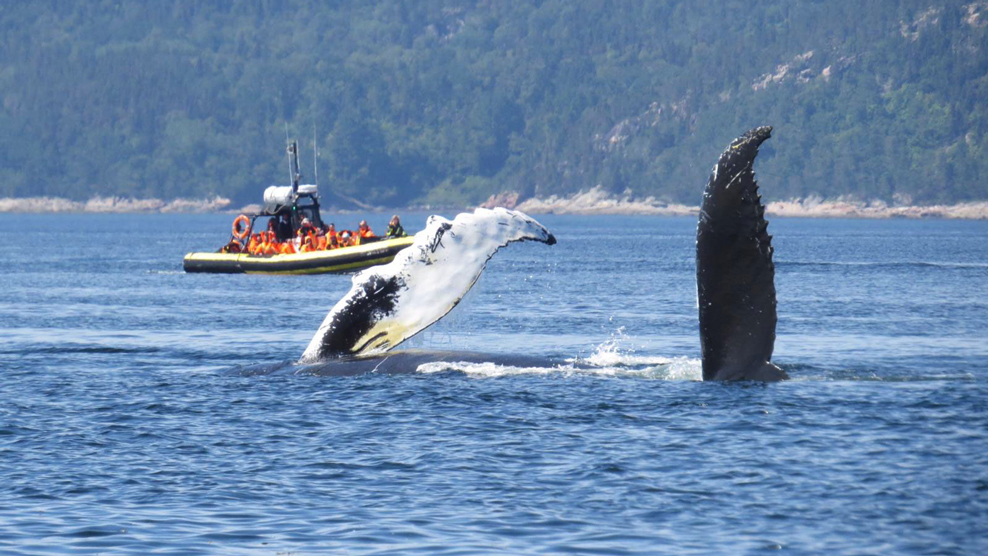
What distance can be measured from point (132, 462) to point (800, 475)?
7023mm

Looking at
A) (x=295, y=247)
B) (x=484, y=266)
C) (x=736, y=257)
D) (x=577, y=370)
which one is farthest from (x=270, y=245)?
(x=736, y=257)

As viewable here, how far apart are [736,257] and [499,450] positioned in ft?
11.6

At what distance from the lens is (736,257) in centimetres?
1471

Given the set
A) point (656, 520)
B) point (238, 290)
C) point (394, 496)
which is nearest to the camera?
point (656, 520)

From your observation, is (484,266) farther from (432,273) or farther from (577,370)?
(577,370)

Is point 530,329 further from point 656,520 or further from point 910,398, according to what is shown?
point 656,520

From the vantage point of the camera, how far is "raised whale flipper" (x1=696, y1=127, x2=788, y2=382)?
1416 cm

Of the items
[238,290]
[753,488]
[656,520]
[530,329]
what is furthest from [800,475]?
[238,290]

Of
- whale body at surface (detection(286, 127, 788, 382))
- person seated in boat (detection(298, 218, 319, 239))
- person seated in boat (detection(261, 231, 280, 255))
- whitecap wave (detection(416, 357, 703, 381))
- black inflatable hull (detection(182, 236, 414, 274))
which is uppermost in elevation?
person seated in boat (detection(298, 218, 319, 239))

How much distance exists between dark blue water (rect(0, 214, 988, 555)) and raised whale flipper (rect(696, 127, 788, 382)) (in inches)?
54.4

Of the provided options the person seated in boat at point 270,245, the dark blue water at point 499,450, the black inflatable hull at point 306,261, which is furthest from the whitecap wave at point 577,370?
the person seated in boat at point 270,245

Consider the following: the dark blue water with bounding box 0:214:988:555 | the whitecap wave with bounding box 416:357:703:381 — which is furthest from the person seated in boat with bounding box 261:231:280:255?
the whitecap wave with bounding box 416:357:703:381

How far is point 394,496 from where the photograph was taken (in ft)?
47.0

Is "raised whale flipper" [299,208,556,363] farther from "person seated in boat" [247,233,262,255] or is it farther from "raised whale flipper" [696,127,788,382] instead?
"person seated in boat" [247,233,262,255]
